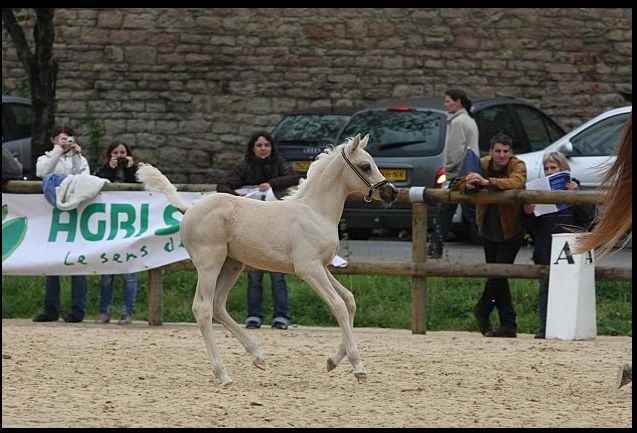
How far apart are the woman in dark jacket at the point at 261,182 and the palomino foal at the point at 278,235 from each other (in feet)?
9.60

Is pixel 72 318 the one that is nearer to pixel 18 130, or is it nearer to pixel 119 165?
pixel 119 165

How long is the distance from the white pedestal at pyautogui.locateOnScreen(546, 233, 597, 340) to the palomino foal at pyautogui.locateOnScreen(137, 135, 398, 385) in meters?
3.16

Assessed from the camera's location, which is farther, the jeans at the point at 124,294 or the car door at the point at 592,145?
the car door at the point at 592,145

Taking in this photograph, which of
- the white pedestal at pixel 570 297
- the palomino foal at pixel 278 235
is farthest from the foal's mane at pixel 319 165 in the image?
the white pedestal at pixel 570 297

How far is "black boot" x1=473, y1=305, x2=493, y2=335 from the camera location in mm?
12922

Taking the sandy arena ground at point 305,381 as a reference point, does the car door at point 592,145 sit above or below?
above

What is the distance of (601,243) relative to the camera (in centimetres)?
895

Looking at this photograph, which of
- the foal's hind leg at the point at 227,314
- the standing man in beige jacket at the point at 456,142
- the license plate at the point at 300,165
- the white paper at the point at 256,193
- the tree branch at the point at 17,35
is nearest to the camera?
the foal's hind leg at the point at 227,314

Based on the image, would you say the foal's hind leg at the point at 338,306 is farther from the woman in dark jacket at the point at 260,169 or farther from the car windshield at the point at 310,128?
the car windshield at the point at 310,128

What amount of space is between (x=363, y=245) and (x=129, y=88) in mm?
6746

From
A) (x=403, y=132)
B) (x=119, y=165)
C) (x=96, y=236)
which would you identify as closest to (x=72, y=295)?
(x=96, y=236)

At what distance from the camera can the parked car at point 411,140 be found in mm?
17375
